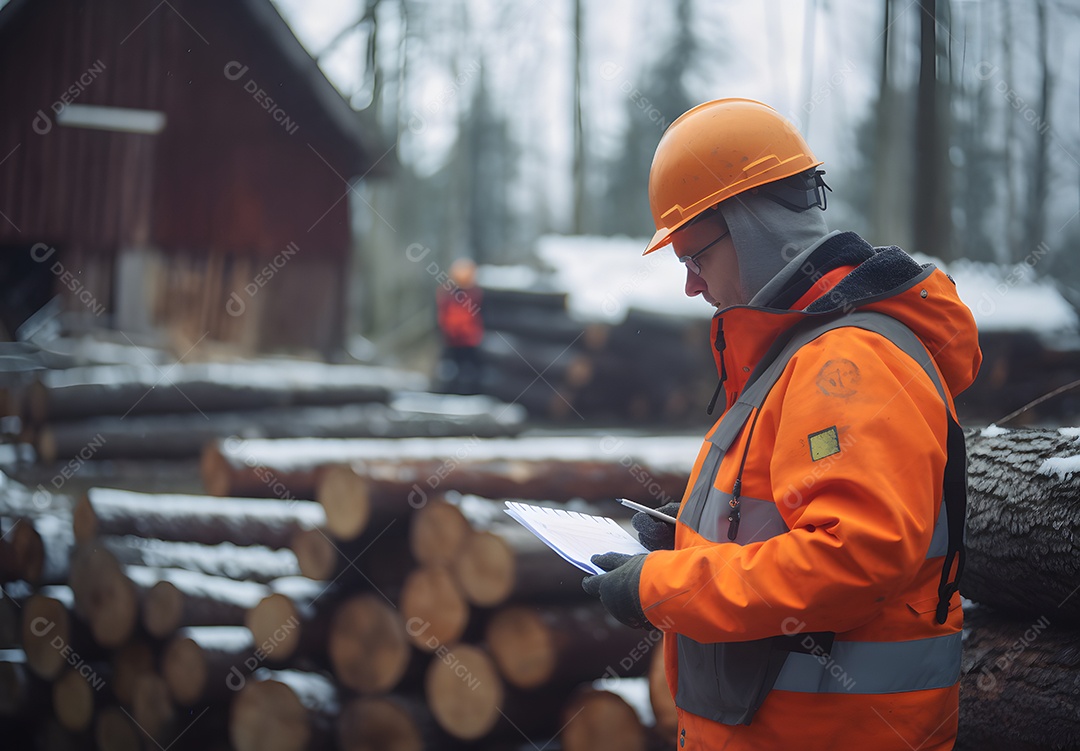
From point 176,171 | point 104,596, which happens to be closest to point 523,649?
point 104,596

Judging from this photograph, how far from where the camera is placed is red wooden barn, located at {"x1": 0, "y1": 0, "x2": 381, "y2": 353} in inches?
589

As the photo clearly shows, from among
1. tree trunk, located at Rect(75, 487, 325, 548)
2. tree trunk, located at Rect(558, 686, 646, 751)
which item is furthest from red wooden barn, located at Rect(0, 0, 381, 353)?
tree trunk, located at Rect(558, 686, 646, 751)

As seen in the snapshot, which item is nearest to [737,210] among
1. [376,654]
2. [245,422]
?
[376,654]

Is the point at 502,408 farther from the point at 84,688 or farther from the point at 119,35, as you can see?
the point at 84,688

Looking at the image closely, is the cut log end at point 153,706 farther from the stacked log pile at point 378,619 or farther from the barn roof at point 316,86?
the barn roof at point 316,86

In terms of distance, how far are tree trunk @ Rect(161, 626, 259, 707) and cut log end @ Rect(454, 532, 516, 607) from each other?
112cm

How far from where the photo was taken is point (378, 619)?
3.95 metres

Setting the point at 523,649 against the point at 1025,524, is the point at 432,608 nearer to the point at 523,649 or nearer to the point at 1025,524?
the point at 523,649

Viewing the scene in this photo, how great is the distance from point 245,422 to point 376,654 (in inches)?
231

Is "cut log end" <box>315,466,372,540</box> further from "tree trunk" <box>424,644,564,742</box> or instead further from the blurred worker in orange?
the blurred worker in orange

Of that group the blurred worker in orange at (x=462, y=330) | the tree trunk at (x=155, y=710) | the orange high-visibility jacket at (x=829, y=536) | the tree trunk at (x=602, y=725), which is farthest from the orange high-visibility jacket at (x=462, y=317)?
Answer: the orange high-visibility jacket at (x=829, y=536)

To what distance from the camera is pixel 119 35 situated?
13766 mm

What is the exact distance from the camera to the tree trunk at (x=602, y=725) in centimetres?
358

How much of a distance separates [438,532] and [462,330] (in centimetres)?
1140
